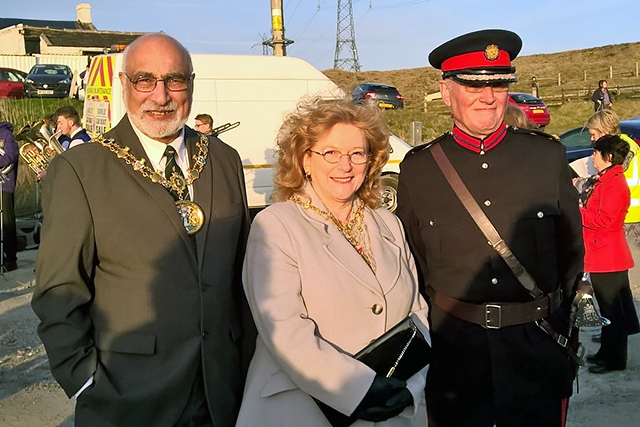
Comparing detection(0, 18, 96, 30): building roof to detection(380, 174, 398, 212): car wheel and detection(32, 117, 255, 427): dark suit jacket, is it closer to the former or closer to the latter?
detection(380, 174, 398, 212): car wheel

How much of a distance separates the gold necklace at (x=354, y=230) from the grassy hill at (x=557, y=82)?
674 inches

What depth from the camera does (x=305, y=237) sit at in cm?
241

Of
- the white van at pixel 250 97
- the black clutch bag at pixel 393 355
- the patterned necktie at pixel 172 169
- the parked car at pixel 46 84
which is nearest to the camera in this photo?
the black clutch bag at pixel 393 355

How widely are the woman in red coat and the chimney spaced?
5367 cm

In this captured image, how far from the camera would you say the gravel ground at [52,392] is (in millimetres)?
4281

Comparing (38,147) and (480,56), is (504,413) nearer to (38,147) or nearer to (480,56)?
(480,56)

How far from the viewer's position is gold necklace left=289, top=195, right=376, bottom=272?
251cm

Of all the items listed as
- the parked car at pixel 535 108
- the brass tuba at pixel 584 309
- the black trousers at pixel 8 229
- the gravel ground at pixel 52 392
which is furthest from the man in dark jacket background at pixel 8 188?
the parked car at pixel 535 108

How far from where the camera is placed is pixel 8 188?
8570mm

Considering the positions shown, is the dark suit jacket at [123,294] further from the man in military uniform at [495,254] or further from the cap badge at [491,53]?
the cap badge at [491,53]

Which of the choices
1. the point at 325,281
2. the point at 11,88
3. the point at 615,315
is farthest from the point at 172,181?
the point at 11,88

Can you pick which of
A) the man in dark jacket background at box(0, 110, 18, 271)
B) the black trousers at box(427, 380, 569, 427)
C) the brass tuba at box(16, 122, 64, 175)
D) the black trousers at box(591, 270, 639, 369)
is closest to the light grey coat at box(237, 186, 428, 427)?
the black trousers at box(427, 380, 569, 427)

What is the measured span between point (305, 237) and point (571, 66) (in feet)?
155

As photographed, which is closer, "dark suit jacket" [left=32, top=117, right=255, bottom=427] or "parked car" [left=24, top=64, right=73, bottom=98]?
"dark suit jacket" [left=32, top=117, right=255, bottom=427]
